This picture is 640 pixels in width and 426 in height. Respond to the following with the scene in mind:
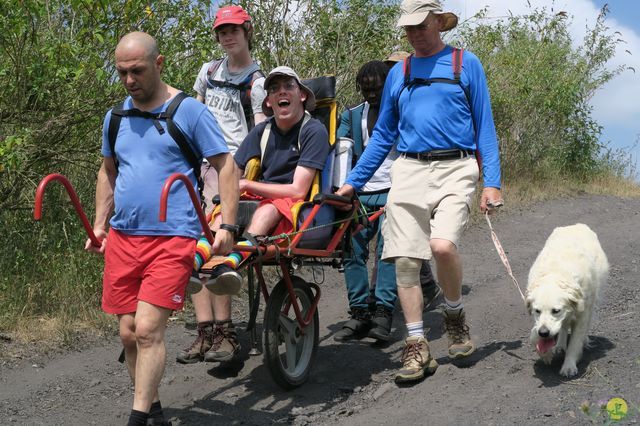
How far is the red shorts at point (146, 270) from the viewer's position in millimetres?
4609

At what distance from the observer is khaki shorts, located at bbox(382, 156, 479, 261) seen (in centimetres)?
572

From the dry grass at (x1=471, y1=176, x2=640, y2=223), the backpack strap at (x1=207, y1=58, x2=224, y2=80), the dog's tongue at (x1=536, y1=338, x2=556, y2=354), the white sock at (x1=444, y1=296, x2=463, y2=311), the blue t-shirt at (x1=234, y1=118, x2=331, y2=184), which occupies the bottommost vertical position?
the dog's tongue at (x1=536, y1=338, x2=556, y2=354)

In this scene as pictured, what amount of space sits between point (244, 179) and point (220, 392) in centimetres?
143

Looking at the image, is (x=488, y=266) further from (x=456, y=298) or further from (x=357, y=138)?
(x=456, y=298)

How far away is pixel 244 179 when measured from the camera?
612 cm

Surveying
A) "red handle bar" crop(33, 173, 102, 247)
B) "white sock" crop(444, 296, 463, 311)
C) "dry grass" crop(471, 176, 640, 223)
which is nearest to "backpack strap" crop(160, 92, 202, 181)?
"red handle bar" crop(33, 173, 102, 247)

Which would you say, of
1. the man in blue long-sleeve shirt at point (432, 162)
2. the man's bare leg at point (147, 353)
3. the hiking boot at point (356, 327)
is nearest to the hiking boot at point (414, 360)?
the man in blue long-sleeve shirt at point (432, 162)

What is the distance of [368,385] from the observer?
613 cm

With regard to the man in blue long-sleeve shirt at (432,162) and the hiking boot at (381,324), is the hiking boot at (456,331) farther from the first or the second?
the hiking boot at (381,324)

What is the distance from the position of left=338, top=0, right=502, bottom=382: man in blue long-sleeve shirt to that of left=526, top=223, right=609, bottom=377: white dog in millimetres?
523

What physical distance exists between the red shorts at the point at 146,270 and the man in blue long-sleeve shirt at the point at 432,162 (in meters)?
1.69

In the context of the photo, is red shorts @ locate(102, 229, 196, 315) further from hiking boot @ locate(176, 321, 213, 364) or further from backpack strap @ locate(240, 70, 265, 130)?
backpack strap @ locate(240, 70, 265, 130)

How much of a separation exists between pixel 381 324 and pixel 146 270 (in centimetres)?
273

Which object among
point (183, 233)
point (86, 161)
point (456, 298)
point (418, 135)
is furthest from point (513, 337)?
point (86, 161)
